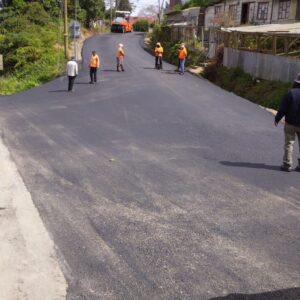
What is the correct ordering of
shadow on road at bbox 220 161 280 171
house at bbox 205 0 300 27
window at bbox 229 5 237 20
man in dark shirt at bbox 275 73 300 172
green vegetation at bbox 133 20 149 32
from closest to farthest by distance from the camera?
1. man in dark shirt at bbox 275 73 300 172
2. shadow on road at bbox 220 161 280 171
3. house at bbox 205 0 300 27
4. window at bbox 229 5 237 20
5. green vegetation at bbox 133 20 149 32

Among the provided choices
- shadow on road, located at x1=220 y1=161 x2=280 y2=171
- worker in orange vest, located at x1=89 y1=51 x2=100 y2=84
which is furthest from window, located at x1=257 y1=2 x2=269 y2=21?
shadow on road, located at x1=220 y1=161 x2=280 y2=171

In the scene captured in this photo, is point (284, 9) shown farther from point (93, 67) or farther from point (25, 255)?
point (25, 255)

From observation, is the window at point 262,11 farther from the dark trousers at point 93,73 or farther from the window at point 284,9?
the dark trousers at point 93,73

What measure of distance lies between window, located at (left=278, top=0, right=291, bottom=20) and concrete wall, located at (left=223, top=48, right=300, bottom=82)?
891 cm

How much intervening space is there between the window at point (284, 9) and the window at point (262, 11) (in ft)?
7.76

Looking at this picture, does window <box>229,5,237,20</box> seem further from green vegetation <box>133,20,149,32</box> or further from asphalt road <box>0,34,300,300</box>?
green vegetation <box>133,20,149,32</box>

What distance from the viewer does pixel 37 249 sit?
20.1 ft

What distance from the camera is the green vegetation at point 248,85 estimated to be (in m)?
20.7

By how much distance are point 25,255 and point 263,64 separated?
1981 cm

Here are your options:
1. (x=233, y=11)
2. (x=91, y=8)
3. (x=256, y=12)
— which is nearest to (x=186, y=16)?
(x=91, y=8)

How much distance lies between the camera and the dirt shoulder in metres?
5.14

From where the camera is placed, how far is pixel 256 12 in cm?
4050

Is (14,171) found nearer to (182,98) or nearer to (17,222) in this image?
(17,222)

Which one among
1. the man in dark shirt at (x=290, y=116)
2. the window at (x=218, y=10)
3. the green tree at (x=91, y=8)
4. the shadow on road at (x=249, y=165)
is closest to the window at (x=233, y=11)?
the window at (x=218, y=10)
